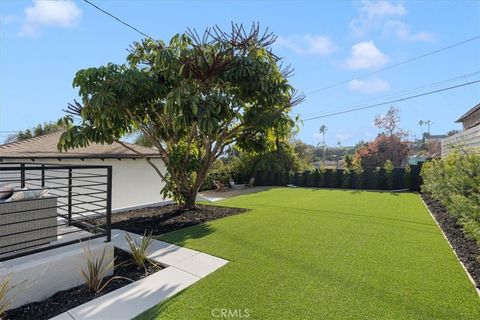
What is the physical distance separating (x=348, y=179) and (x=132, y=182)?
10590mm

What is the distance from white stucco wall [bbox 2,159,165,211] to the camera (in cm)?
1056

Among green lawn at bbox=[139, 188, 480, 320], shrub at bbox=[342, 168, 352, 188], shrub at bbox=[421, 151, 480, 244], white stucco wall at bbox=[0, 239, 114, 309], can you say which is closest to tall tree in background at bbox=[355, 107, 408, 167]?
shrub at bbox=[342, 168, 352, 188]

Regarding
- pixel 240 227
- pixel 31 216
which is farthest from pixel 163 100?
pixel 31 216

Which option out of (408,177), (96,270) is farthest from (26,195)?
(408,177)

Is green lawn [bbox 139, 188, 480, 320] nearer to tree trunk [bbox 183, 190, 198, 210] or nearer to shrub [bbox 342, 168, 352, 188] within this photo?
tree trunk [bbox 183, 190, 198, 210]

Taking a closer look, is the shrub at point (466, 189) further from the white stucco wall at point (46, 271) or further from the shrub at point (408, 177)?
the shrub at point (408, 177)

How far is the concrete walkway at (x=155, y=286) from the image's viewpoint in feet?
9.18

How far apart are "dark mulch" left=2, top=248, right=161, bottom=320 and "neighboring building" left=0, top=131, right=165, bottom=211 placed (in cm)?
558

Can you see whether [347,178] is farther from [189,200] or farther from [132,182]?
[132,182]

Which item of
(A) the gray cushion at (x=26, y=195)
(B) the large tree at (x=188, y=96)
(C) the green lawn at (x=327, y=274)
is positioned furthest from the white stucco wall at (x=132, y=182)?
(A) the gray cushion at (x=26, y=195)

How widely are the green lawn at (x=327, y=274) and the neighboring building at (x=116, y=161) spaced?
17.7 feet

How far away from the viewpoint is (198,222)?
6688 millimetres

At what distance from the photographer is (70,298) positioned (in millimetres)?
3162

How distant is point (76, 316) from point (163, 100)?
18.1 ft
